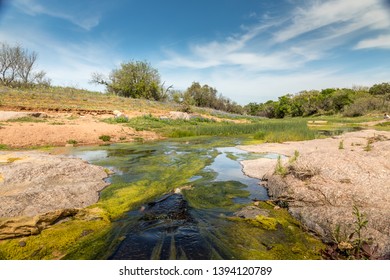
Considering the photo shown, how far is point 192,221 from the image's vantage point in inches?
177

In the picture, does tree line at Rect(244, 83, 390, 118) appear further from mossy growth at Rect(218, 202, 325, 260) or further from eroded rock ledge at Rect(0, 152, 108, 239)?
eroded rock ledge at Rect(0, 152, 108, 239)

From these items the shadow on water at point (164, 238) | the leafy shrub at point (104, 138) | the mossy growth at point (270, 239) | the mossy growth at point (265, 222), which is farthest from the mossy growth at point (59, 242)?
the leafy shrub at point (104, 138)

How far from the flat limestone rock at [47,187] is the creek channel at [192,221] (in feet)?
1.54

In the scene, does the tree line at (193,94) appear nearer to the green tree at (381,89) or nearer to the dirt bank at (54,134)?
the green tree at (381,89)

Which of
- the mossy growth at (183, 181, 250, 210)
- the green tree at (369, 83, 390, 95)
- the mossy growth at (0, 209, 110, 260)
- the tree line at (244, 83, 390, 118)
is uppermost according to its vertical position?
the green tree at (369, 83, 390, 95)

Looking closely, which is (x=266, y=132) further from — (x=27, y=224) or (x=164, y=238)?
(x=27, y=224)

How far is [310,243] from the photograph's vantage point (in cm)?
375

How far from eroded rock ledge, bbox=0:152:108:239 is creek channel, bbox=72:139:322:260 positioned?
535mm

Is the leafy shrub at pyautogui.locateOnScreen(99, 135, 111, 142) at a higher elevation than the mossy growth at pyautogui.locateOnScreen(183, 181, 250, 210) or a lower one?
higher

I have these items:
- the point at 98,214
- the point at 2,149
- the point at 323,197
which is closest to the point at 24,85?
the point at 2,149

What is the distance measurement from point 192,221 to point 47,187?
356 cm

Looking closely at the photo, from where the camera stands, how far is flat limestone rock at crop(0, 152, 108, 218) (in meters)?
4.60

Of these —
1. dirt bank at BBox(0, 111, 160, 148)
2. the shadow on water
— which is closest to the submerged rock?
the shadow on water

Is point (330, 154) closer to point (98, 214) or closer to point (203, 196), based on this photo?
point (203, 196)
